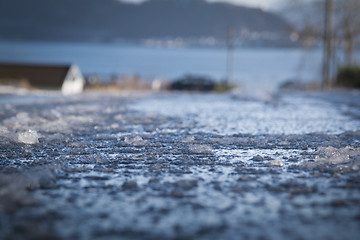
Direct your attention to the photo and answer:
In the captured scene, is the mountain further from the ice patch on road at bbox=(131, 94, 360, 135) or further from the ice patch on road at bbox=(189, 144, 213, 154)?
the ice patch on road at bbox=(189, 144, 213, 154)

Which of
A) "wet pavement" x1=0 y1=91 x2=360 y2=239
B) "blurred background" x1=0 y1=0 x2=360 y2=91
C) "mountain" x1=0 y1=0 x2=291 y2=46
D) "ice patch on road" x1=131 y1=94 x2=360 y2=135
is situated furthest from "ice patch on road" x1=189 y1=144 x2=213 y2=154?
"mountain" x1=0 y1=0 x2=291 y2=46

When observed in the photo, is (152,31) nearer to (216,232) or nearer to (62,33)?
(62,33)

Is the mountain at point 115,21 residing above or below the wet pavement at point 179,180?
above

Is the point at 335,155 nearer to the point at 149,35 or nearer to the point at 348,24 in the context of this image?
the point at 348,24

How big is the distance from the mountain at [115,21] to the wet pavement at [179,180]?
377ft

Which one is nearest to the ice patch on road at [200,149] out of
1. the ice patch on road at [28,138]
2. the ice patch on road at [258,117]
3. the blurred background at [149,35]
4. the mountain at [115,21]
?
the ice patch on road at [258,117]

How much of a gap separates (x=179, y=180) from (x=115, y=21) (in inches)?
7393

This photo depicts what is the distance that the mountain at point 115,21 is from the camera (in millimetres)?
137375

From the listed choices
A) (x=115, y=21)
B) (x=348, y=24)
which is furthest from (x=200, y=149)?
(x=115, y=21)

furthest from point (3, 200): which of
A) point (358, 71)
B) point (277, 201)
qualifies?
point (358, 71)

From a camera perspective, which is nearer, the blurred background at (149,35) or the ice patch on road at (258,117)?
the ice patch on road at (258,117)

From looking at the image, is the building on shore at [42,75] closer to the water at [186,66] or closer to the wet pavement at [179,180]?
the water at [186,66]

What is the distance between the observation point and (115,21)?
18150cm

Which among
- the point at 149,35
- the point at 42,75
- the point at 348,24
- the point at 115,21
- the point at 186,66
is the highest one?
the point at 115,21
